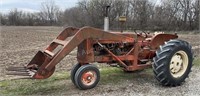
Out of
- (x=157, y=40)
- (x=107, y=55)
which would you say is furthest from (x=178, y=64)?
(x=107, y=55)

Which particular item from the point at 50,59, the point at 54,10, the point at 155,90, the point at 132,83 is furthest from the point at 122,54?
the point at 54,10

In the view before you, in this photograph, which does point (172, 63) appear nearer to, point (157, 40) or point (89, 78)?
point (157, 40)

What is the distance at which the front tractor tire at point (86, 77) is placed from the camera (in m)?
5.45

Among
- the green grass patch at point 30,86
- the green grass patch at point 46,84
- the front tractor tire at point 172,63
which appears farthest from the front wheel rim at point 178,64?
the green grass patch at point 30,86

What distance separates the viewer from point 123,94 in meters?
5.38

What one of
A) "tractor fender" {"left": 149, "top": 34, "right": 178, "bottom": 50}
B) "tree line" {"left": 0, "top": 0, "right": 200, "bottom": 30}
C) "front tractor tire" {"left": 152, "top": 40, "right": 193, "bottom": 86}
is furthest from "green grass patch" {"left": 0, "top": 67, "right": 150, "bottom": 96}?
"tree line" {"left": 0, "top": 0, "right": 200, "bottom": 30}

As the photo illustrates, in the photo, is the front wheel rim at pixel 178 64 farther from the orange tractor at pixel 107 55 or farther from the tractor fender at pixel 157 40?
the tractor fender at pixel 157 40

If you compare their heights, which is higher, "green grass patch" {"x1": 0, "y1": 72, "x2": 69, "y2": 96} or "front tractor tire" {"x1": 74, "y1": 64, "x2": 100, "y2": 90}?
"front tractor tire" {"x1": 74, "y1": 64, "x2": 100, "y2": 90}

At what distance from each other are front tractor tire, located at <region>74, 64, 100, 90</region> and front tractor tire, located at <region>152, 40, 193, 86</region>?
1.18 metres

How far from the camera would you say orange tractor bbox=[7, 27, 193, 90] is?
5.39m

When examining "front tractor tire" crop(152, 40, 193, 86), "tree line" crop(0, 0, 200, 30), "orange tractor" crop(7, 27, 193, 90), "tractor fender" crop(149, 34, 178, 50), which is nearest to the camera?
"orange tractor" crop(7, 27, 193, 90)

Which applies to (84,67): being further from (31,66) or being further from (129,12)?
(129,12)

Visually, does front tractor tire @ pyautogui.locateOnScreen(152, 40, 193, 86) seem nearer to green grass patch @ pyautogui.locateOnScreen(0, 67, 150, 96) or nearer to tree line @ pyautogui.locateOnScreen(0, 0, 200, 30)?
green grass patch @ pyautogui.locateOnScreen(0, 67, 150, 96)

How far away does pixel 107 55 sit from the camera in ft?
19.6
